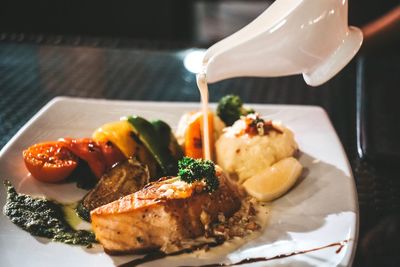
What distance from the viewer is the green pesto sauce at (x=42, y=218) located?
185cm

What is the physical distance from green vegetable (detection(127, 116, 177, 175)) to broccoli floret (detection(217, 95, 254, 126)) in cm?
36

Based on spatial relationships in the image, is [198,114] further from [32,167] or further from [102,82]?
[102,82]

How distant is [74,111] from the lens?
2.67m

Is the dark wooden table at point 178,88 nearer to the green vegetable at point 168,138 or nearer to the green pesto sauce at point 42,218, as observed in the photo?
the green pesto sauce at point 42,218

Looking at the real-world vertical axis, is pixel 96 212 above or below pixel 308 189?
above

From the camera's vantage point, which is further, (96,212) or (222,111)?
(222,111)

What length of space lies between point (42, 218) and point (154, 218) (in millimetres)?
449

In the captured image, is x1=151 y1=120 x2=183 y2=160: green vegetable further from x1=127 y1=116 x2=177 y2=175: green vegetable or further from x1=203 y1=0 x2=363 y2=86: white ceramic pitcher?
x1=203 y1=0 x2=363 y2=86: white ceramic pitcher

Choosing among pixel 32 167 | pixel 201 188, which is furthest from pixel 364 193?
pixel 32 167

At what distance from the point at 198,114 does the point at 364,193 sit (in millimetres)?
830

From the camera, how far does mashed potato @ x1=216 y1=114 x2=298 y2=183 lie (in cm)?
227

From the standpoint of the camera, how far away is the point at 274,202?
2109 millimetres

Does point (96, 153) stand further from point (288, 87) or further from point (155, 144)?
point (288, 87)

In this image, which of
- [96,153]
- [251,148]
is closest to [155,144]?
[96,153]
